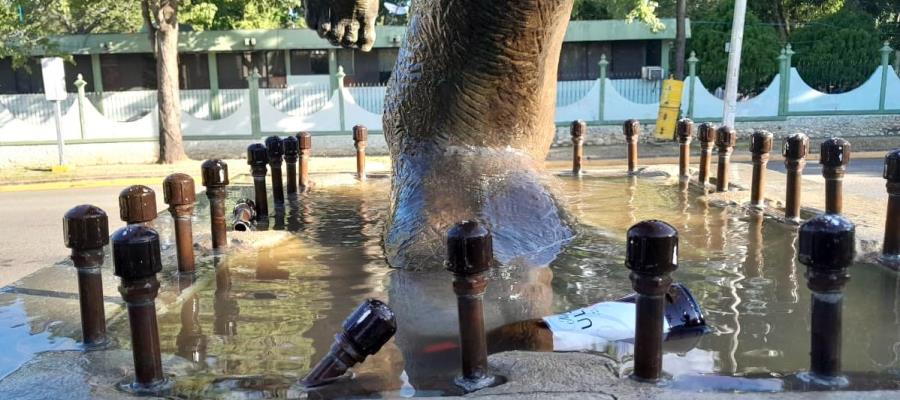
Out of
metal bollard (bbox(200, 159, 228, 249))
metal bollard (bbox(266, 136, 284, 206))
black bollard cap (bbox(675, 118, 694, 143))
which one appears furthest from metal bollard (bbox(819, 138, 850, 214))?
metal bollard (bbox(266, 136, 284, 206))

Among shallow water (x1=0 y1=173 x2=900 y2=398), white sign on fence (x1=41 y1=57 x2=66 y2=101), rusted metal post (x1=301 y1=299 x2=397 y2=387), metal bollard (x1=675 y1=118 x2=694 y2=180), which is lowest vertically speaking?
shallow water (x1=0 y1=173 x2=900 y2=398)

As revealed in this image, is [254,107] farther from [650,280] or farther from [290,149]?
[650,280]

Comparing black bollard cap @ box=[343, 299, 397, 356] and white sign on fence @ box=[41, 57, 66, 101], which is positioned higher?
white sign on fence @ box=[41, 57, 66, 101]

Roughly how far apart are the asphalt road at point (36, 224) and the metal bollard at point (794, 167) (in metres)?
6.15

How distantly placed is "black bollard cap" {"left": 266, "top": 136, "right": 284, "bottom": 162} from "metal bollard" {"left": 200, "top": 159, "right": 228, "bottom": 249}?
65.0 inches

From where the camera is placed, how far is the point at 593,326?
131 inches

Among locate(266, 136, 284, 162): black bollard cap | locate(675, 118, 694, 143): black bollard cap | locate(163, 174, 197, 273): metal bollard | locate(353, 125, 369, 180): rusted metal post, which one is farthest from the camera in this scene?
locate(353, 125, 369, 180): rusted metal post

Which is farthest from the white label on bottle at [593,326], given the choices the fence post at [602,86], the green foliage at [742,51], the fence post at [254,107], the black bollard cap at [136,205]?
the green foliage at [742,51]

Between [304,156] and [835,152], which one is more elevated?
[835,152]

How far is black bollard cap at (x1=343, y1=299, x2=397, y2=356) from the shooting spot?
2.74 meters

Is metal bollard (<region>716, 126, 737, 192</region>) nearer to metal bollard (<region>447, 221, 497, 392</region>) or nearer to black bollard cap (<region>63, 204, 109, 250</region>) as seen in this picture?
metal bollard (<region>447, 221, 497, 392</region>)

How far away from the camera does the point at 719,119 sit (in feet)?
58.5

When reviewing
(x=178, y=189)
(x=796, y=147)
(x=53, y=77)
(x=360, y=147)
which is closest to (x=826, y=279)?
(x=796, y=147)

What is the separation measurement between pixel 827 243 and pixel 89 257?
9.45 feet
